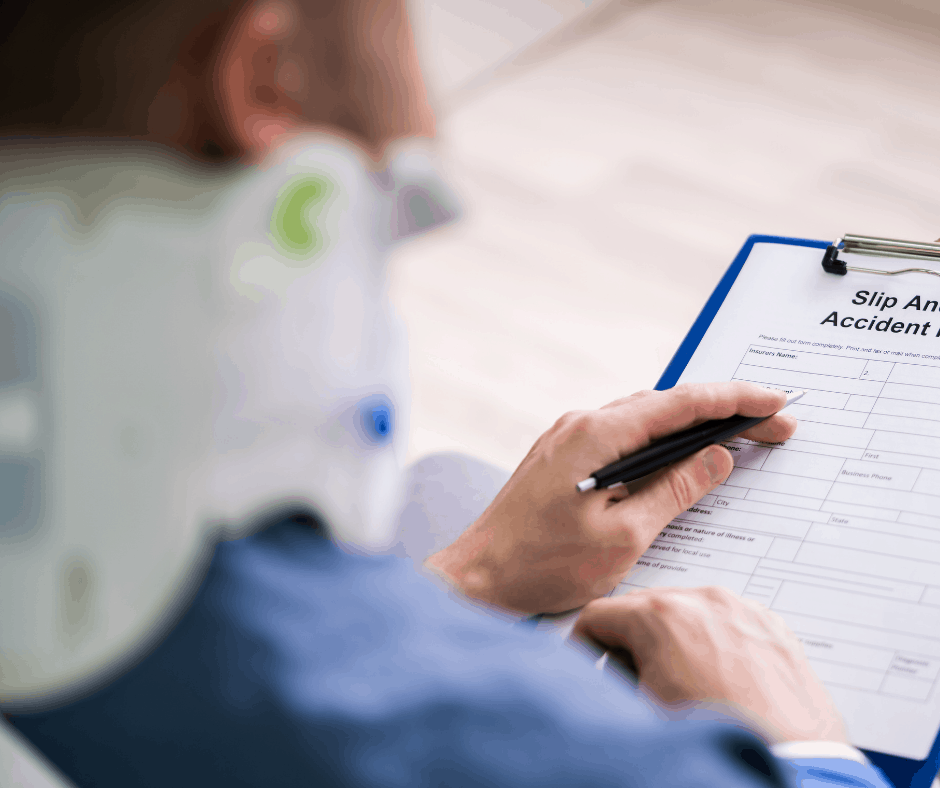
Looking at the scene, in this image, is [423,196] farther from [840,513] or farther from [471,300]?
[471,300]

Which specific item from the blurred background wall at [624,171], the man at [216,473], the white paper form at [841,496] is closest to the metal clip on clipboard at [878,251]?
the white paper form at [841,496]

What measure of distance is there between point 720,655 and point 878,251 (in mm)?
355

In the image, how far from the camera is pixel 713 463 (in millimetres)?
533

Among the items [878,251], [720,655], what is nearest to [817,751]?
[720,655]

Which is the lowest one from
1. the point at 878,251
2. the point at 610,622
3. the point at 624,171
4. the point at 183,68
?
the point at 624,171

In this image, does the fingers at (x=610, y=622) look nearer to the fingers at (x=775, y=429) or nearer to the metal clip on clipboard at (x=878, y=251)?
the fingers at (x=775, y=429)

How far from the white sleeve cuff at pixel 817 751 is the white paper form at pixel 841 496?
0.03m

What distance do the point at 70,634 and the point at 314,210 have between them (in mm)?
185

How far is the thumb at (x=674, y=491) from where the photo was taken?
52 centimetres

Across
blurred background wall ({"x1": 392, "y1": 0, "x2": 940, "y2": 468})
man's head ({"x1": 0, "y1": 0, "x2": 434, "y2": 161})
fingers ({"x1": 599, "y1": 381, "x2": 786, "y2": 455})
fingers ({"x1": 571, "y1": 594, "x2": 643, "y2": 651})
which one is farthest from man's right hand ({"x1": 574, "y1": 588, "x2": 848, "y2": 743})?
blurred background wall ({"x1": 392, "y1": 0, "x2": 940, "y2": 468})

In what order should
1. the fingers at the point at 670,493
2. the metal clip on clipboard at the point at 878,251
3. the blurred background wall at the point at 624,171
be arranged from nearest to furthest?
the fingers at the point at 670,493
the metal clip on clipboard at the point at 878,251
the blurred background wall at the point at 624,171

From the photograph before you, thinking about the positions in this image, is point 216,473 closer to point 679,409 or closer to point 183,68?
point 183,68

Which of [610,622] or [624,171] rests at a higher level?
[610,622]

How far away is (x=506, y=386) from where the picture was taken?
1345mm
